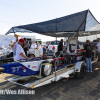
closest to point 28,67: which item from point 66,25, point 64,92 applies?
point 64,92

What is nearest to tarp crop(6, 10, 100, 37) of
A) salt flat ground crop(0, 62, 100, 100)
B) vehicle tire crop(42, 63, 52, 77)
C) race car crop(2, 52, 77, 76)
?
race car crop(2, 52, 77, 76)

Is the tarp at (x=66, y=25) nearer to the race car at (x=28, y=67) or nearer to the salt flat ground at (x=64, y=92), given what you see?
the race car at (x=28, y=67)

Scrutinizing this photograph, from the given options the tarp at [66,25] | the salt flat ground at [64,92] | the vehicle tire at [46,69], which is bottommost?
the salt flat ground at [64,92]

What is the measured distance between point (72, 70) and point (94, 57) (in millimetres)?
2517

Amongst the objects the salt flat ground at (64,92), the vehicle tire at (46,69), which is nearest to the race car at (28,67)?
the vehicle tire at (46,69)

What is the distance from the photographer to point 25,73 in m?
3.35

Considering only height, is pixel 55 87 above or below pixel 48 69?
below

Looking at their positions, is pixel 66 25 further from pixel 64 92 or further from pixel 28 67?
pixel 64 92

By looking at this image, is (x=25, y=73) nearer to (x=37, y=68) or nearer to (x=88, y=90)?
(x=37, y=68)

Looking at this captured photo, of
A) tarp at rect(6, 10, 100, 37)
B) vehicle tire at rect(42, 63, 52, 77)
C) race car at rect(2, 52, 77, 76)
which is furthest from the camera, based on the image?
tarp at rect(6, 10, 100, 37)

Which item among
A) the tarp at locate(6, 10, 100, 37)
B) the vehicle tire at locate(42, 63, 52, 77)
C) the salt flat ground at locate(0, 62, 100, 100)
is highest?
the tarp at locate(6, 10, 100, 37)

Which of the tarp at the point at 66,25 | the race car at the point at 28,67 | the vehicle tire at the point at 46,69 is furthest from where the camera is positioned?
the tarp at the point at 66,25

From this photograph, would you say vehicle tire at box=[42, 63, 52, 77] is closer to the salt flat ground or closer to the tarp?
the salt flat ground

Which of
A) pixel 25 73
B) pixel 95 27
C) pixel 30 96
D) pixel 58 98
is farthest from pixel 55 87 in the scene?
pixel 95 27
